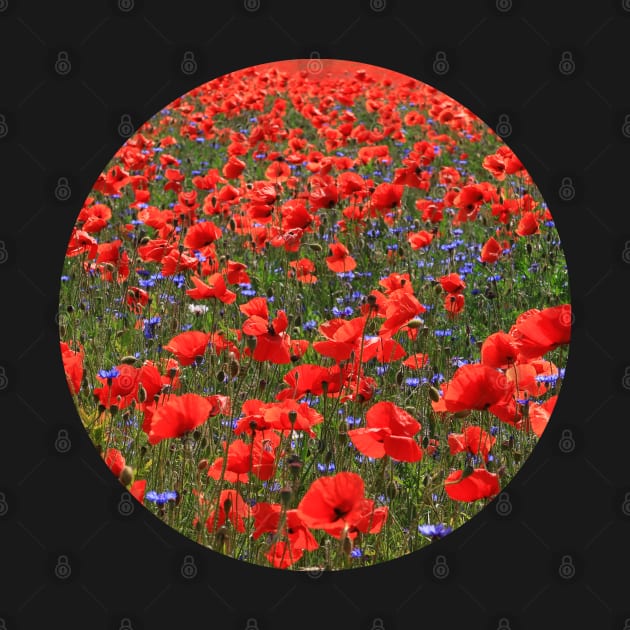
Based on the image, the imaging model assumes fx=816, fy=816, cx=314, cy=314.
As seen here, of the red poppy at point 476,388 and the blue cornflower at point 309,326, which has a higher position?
the blue cornflower at point 309,326

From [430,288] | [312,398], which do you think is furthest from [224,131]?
[312,398]

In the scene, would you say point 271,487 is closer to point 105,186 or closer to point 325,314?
point 325,314

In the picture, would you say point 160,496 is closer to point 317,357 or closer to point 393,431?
point 393,431

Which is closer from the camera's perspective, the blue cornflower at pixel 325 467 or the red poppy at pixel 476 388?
the red poppy at pixel 476 388

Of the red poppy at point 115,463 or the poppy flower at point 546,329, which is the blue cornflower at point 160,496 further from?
the poppy flower at point 546,329

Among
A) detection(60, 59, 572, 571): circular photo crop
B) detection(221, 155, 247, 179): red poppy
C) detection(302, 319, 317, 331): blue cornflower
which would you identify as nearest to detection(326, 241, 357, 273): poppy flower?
detection(60, 59, 572, 571): circular photo crop

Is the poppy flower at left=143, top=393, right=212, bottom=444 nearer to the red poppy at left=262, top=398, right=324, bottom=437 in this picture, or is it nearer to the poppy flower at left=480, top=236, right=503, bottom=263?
the red poppy at left=262, top=398, right=324, bottom=437

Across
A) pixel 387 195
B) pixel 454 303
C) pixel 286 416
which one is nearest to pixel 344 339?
pixel 286 416

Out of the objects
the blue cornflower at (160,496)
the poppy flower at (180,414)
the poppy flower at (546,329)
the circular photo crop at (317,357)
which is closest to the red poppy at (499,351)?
the circular photo crop at (317,357)
